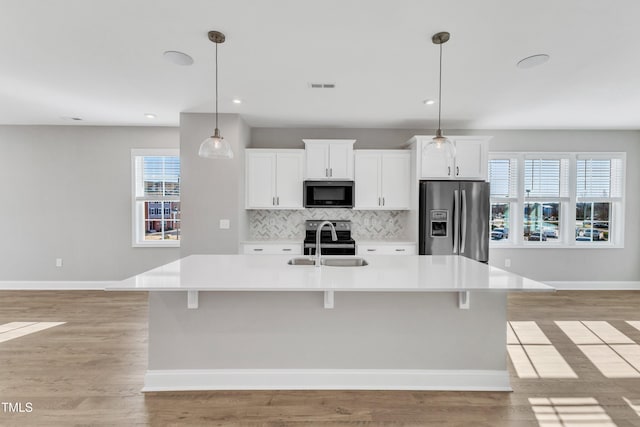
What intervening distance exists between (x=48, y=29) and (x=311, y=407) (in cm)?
306

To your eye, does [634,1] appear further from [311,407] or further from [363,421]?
[311,407]

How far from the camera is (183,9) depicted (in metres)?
1.92

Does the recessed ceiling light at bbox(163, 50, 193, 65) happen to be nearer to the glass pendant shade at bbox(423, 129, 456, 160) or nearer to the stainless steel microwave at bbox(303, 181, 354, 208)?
the glass pendant shade at bbox(423, 129, 456, 160)

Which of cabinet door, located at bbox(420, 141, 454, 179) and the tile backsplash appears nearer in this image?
cabinet door, located at bbox(420, 141, 454, 179)

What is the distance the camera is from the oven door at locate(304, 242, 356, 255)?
4164 millimetres

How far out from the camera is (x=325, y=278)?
195cm

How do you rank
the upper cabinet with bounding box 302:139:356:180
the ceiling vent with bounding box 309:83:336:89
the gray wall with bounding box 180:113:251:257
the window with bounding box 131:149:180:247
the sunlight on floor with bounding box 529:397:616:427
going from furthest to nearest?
the window with bounding box 131:149:180:247 → the upper cabinet with bounding box 302:139:356:180 → the gray wall with bounding box 180:113:251:257 → the ceiling vent with bounding box 309:83:336:89 → the sunlight on floor with bounding box 529:397:616:427

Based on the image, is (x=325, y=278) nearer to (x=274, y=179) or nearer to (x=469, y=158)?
(x=274, y=179)

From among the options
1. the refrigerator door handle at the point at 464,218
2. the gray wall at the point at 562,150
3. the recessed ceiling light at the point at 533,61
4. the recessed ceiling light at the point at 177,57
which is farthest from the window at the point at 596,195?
the recessed ceiling light at the point at 177,57

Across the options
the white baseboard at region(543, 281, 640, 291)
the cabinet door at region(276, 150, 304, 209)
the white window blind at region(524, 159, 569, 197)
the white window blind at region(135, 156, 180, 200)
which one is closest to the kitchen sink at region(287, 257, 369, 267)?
the cabinet door at region(276, 150, 304, 209)

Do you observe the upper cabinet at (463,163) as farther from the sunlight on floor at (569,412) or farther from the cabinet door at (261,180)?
the sunlight on floor at (569,412)

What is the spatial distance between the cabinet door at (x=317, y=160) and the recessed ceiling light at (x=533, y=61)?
2368mm

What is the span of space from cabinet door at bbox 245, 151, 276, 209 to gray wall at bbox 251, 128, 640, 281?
687mm

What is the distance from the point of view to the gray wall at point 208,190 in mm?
3990
